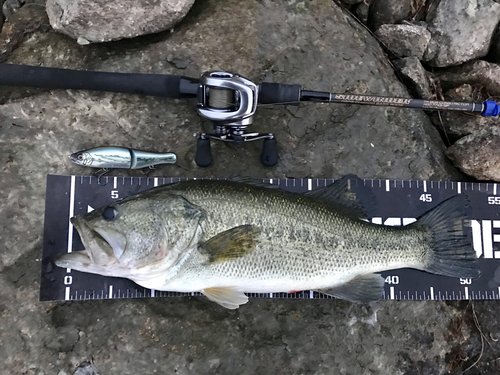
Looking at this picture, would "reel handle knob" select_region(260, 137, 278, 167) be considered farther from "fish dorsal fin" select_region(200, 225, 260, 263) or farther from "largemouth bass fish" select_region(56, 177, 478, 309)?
"fish dorsal fin" select_region(200, 225, 260, 263)

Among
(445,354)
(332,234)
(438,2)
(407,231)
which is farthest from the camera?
(438,2)

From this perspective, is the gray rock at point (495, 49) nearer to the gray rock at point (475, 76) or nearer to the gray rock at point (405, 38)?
the gray rock at point (475, 76)

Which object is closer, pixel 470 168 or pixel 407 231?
pixel 407 231

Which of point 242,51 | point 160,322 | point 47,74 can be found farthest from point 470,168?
point 47,74

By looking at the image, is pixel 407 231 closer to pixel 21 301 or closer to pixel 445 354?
pixel 445 354

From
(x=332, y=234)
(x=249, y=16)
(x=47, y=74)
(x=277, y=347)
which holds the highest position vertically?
(x=249, y=16)

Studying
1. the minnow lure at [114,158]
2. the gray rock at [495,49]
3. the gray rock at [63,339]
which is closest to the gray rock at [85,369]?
the gray rock at [63,339]

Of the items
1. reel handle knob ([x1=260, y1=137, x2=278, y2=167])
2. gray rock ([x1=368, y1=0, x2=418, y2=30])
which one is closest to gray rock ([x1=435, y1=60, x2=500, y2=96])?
gray rock ([x1=368, y1=0, x2=418, y2=30])

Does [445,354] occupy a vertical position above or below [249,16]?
below
